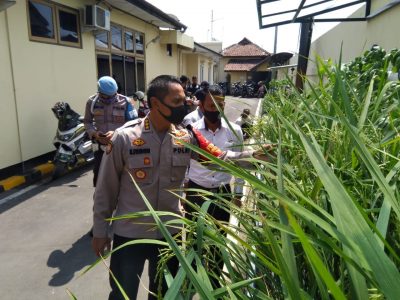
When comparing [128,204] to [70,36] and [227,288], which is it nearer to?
[227,288]

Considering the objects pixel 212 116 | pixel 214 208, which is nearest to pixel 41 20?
pixel 212 116

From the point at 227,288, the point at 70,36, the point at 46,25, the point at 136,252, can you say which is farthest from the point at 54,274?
the point at 70,36

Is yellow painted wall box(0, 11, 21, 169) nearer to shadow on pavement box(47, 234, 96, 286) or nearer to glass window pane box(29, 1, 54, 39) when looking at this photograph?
glass window pane box(29, 1, 54, 39)

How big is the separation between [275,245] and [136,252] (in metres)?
1.44

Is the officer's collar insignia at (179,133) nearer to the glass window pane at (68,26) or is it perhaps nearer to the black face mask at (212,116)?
the black face mask at (212,116)

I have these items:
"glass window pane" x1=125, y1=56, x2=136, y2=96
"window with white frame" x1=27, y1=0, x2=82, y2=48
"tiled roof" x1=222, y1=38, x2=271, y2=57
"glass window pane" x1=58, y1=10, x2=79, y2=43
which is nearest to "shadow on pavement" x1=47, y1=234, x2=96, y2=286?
"window with white frame" x1=27, y1=0, x2=82, y2=48

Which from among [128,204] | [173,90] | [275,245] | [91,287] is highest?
[173,90]

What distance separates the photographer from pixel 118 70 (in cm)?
904

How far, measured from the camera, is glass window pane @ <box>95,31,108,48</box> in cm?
779

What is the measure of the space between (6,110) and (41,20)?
178 cm

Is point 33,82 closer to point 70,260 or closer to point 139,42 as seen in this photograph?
point 70,260

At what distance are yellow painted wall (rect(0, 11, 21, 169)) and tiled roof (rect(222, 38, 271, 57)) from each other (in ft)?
111

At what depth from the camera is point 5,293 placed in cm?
264

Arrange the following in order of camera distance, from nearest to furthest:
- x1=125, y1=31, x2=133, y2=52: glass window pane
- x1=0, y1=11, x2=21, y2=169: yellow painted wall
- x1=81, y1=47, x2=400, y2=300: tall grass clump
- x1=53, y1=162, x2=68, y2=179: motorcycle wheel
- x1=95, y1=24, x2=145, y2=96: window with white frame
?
x1=81, y1=47, x2=400, y2=300: tall grass clump → x1=0, y1=11, x2=21, y2=169: yellow painted wall → x1=53, y1=162, x2=68, y2=179: motorcycle wheel → x1=95, y1=24, x2=145, y2=96: window with white frame → x1=125, y1=31, x2=133, y2=52: glass window pane
